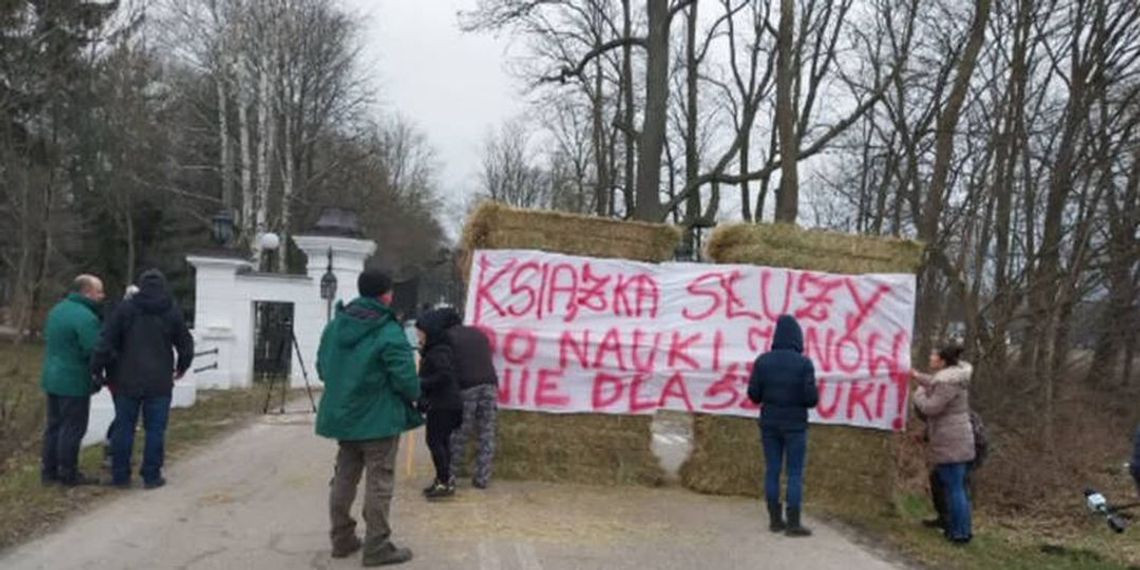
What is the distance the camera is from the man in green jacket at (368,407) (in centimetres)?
645

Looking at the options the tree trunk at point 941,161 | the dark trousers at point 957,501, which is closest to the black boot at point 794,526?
the dark trousers at point 957,501

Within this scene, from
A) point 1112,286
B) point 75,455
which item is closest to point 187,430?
point 75,455

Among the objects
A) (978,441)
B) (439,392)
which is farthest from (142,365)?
(978,441)

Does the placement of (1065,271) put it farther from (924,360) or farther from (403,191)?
(403,191)

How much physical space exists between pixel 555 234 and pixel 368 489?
3.97 meters

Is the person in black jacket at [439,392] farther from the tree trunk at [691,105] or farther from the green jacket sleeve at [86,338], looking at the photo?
the tree trunk at [691,105]

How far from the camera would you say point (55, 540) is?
280 inches

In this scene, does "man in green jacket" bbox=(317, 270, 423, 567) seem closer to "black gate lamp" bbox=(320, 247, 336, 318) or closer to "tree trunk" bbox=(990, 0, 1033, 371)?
"tree trunk" bbox=(990, 0, 1033, 371)

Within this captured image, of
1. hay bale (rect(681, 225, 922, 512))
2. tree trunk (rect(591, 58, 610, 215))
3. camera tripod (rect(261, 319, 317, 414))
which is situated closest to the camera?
hay bale (rect(681, 225, 922, 512))

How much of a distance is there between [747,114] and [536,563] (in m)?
28.2

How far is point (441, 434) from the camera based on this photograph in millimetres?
8750

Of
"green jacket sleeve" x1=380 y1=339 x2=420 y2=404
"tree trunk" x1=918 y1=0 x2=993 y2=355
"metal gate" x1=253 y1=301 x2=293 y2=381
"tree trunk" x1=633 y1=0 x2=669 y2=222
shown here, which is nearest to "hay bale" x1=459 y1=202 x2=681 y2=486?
"green jacket sleeve" x1=380 y1=339 x2=420 y2=404

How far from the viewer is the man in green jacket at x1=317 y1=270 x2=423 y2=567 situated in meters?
6.45

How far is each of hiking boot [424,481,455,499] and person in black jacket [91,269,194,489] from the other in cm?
242
